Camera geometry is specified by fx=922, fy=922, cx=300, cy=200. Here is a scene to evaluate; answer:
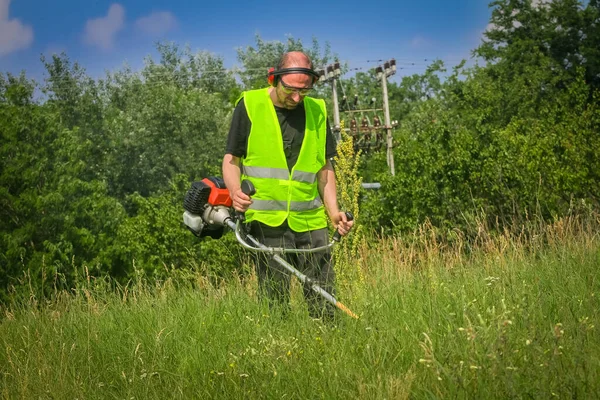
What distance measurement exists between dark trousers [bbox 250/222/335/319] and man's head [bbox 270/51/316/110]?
78 centimetres

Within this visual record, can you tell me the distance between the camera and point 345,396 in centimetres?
402

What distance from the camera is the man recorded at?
558 cm

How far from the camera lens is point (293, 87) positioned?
5492mm

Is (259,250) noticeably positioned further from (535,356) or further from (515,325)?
(535,356)

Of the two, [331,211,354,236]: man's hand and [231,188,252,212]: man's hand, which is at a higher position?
[231,188,252,212]: man's hand

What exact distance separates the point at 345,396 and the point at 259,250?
5.08 feet

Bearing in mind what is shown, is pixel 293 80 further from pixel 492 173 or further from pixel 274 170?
pixel 492 173

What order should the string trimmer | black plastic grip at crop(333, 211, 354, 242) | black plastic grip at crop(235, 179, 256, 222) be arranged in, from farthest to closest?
the string trimmer, black plastic grip at crop(333, 211, 354, 242), black plastic grip at crop(235, 179, 256, 222)

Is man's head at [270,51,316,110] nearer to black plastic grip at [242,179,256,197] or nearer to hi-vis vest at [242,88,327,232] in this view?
hi-vis vest at [242,88,327,232]

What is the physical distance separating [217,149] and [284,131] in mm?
A: 44259

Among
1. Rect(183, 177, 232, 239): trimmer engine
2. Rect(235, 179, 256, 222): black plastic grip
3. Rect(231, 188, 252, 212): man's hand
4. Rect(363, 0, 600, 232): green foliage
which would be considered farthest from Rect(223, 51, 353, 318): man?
Rect(363, 0, 600, 232): green foliage

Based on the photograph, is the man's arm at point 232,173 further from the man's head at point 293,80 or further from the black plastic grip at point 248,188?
the man's head at point 293,80

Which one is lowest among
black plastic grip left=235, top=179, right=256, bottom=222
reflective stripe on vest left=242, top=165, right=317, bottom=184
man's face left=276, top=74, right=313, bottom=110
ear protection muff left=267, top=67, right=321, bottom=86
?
black plastic grip left=235, top=179, right=256, bottom=222

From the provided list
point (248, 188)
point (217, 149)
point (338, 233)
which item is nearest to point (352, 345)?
point (338, 233)
